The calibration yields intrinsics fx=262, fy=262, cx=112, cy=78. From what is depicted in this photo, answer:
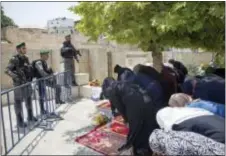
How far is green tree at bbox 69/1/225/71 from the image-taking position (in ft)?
7.93

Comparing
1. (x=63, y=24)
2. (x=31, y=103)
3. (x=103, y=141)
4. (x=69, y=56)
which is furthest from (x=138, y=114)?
(x=63, y=24)

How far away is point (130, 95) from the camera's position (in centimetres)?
307

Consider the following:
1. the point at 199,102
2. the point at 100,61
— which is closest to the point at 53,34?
the point at 100,61

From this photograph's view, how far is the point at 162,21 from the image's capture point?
2.49 m

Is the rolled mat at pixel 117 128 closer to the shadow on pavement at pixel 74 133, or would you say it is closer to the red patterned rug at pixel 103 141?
the red patterned rug at pixel 103 141

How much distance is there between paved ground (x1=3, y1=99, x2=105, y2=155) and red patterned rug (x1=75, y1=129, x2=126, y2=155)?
0.11m

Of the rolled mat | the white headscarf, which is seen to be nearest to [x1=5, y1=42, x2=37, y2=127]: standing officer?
the rolled mat

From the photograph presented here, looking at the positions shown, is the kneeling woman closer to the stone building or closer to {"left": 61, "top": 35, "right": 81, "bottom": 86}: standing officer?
the stone building

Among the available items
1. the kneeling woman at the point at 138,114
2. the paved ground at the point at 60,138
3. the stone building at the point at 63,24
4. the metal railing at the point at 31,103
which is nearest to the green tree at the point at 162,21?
the kneeling woman at the point at 138,114

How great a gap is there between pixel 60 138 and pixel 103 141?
784 millimetres

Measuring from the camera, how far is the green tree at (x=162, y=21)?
2.42 metres

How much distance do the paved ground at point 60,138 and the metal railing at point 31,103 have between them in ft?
0.26

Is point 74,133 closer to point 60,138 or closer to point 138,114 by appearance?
point 60,138

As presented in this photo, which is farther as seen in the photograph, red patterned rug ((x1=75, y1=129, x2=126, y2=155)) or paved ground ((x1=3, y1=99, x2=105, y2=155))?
paved ground ((x1=3, y1=99, x2=105, y2=155))
